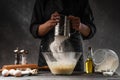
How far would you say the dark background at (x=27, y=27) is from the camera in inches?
146

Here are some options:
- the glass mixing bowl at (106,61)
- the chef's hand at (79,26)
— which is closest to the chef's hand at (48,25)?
the chef's hand at (79,26)

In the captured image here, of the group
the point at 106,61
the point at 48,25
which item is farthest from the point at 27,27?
the point at 106,61

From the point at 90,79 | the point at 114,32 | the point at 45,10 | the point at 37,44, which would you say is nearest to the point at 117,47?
the point at 114,32

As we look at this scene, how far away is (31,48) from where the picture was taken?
12.2 ft

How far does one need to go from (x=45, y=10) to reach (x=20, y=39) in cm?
134

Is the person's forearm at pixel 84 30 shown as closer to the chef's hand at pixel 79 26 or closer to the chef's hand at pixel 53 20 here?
the chef's hand at pixel 79 26

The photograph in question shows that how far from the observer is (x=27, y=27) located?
3740 millimetres

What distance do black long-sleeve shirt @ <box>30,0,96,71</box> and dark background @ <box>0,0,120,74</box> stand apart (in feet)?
4.14

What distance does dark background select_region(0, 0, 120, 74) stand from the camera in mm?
3719

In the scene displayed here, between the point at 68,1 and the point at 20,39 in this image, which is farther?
the point at 20,39

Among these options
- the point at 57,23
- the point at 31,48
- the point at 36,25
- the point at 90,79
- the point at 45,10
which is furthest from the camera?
the point at 31,48

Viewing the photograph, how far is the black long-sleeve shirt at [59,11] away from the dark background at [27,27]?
1.26 m

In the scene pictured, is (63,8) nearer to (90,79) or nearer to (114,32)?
(90,79)

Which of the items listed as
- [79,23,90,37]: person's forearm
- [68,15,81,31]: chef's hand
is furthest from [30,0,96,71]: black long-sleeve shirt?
[68,15,81,31]: chef's hand
